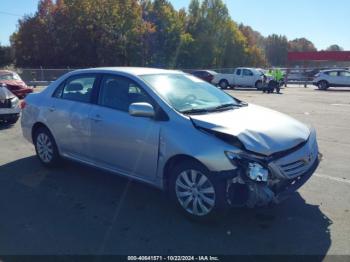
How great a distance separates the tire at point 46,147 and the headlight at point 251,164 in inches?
130

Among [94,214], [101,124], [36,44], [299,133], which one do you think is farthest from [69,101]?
[36,44]

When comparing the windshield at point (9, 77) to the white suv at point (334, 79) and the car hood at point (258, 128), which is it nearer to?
the car hood at point (258, 128)

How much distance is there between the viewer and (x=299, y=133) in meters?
4.50

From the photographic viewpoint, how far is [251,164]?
154 inches

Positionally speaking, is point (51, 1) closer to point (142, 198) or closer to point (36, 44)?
point (36, 44)

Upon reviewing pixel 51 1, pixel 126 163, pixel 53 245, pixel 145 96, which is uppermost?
pixel 51 1

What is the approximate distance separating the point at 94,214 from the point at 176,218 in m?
0.96

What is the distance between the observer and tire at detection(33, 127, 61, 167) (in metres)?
6.22

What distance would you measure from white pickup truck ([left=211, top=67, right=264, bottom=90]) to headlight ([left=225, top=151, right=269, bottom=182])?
2455 cm

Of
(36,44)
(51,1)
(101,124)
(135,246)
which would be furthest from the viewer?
(51,1)

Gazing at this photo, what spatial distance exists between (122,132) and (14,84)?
13.4 meters

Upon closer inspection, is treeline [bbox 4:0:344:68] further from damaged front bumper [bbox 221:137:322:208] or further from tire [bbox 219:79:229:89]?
damaged front bumper [bbox 221:137:322:208]

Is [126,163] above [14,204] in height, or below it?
above

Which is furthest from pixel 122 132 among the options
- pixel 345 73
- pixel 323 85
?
pixel 345 73
